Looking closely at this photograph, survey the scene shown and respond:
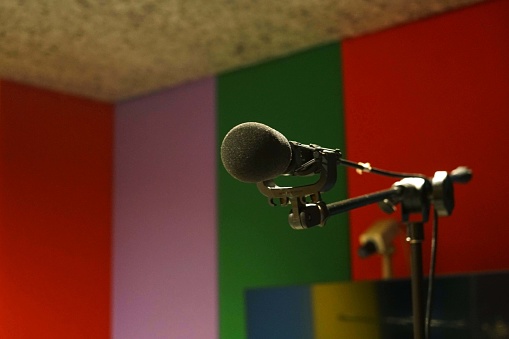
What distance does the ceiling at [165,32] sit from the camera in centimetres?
315

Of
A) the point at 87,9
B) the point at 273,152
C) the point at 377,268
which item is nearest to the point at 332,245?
the point at 377,268

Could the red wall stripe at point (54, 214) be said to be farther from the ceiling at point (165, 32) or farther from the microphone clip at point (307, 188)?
the microphone clip at point (307, 188)

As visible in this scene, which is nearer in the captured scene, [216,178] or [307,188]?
[307,188]

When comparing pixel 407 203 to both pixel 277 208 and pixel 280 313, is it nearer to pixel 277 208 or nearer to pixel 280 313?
pixel 280 313

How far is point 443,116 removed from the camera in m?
3.21

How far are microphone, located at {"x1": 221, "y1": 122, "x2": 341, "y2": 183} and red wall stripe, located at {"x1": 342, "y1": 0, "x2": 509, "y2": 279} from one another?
1.74 meters

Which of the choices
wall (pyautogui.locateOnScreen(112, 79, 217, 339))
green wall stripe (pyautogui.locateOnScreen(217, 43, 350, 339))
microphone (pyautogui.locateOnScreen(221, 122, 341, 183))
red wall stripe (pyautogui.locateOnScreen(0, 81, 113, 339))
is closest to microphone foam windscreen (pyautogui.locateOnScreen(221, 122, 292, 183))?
microphone (pyautogui.locateOnScreen(221, 122, 341, 183))

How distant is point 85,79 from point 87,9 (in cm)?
106

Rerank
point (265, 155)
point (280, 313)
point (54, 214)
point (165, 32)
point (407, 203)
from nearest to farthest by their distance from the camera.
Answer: point (265, 155) → point (407, 203) → point (280, 313) → point (165, 32) → point (54, 214)

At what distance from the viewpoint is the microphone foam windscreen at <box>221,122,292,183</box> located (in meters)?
1.42

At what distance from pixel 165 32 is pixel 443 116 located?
131 centimetres

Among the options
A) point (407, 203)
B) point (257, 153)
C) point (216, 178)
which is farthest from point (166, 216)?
point (257, 153)

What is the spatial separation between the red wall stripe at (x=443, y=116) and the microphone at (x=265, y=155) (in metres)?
1.74

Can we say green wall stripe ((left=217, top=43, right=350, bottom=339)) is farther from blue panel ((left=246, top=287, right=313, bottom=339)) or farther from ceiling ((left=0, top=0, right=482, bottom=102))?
blue panel ((left=246, top=287, right=313, bottom=339))
